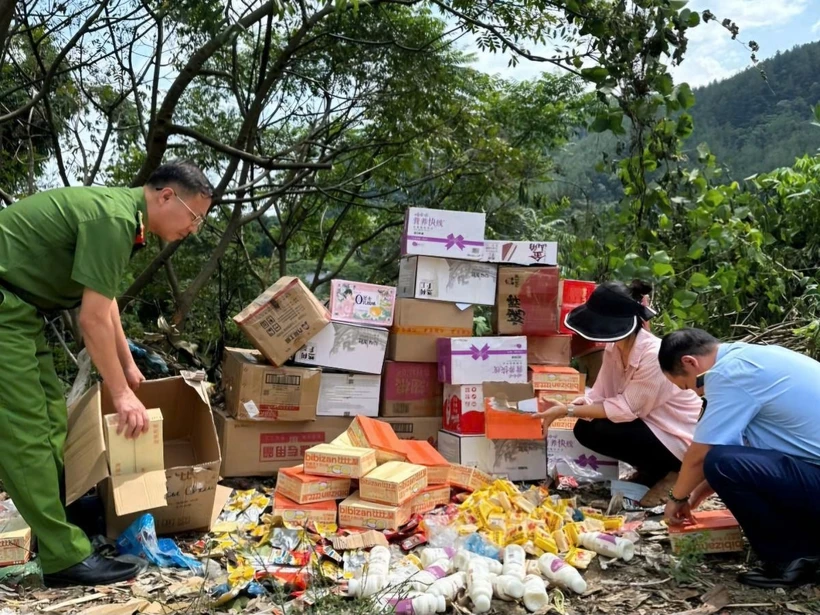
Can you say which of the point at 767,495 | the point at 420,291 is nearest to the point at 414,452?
the point at 420,291

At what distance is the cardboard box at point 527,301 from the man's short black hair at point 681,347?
1.52 m

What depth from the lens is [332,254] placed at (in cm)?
1112

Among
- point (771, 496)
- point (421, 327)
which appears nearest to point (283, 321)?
point (421, 327)

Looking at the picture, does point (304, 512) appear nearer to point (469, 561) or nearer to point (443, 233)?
point (469, 561)

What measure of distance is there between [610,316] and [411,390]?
1.29 metres

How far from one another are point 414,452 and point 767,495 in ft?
5.02

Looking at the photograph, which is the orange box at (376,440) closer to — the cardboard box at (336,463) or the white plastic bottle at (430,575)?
the cardboard box at (336,463)

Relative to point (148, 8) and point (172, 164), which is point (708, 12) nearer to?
point (172, 164)

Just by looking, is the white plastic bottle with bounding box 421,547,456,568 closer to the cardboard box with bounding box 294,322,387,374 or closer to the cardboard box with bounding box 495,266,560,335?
the cardboard box with bounding box 294,322,387,374

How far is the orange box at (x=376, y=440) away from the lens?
3.24m

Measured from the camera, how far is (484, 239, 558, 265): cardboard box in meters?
4.04

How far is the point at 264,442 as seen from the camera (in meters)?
3.76

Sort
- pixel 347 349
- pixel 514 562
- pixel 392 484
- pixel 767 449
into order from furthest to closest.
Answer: pixel 347 349
pixel 392 484
pixel 514 562
pixel 767 449

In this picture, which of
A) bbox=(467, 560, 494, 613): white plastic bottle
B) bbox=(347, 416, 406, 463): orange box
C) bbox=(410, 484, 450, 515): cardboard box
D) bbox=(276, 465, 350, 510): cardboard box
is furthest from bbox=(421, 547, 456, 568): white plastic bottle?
bbox=(347, 416, 406, 463): orange box
